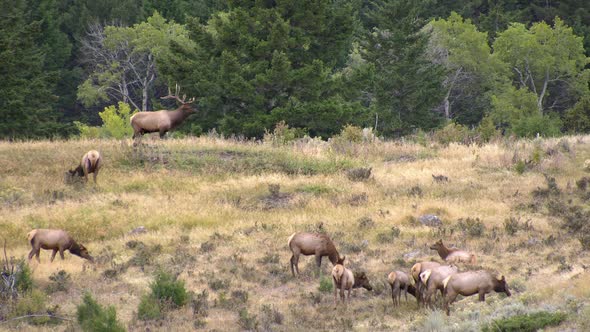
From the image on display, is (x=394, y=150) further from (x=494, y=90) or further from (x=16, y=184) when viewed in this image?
(x=494, y=90)

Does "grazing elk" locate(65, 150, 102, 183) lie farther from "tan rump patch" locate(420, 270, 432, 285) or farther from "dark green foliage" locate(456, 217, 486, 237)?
"tan rump patch" locate(420, 270, 432, 285)

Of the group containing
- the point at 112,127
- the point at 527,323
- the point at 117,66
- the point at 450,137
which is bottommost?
the point at 112,127

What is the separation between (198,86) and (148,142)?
1379 centimetres

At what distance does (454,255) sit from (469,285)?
3.60m

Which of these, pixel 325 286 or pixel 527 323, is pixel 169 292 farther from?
pixel 527 323

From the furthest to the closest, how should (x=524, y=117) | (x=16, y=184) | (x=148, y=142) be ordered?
1. (x=524, y=117)
2. (x=148, y=142)
3. (x=16, y=184)

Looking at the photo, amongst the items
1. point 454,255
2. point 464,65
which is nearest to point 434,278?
point 454,255

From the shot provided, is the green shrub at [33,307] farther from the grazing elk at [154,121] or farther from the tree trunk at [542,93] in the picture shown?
the tree trunk at [542,93]

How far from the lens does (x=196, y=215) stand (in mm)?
21656

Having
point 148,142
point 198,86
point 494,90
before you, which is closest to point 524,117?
point 494,90

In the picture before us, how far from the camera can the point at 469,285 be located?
43.9 ft

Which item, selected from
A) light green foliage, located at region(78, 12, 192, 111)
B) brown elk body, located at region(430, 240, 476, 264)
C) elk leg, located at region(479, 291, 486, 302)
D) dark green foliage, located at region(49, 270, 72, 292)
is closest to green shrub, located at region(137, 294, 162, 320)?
dark green foliage, located at region(49, 270, 72, 292)

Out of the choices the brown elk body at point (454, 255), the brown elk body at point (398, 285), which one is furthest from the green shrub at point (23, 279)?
the brown elk body at point (454, 255)

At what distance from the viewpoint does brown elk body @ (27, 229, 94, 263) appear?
17656 millimetres
